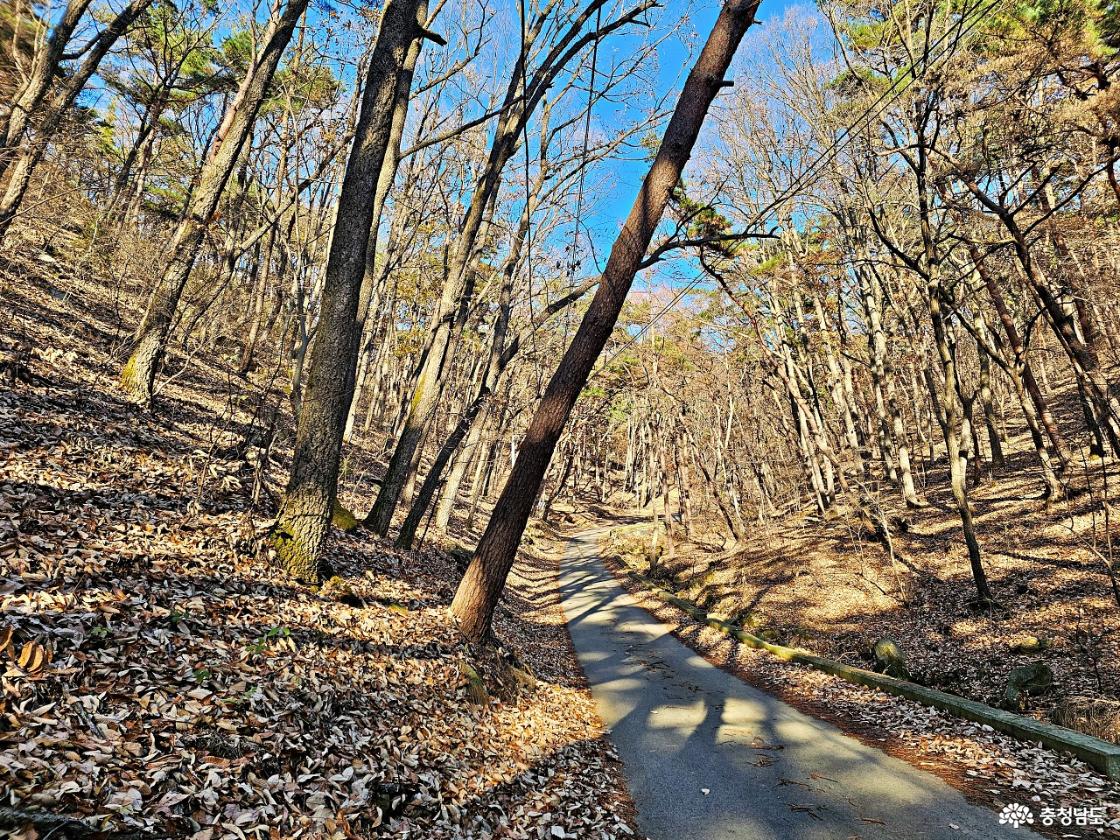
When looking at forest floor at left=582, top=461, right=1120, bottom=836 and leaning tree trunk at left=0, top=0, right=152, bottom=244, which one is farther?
leaning tree trunk at left=0, top=0, right=152, bottom=244

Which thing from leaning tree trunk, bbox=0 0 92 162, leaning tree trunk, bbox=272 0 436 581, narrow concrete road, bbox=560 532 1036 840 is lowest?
narrow concrete road, bbox=560 532 1036 840

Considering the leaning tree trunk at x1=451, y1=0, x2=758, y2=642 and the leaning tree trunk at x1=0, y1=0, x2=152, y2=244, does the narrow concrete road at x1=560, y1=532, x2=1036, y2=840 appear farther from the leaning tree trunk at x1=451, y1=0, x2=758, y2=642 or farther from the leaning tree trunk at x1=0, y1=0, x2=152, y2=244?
the leaning tree trunk at x1=0, y1=0, x2=152, y2=244

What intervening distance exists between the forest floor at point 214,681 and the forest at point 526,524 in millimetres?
26

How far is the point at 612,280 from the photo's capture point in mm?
5859

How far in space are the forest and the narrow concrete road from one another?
51 millimetres

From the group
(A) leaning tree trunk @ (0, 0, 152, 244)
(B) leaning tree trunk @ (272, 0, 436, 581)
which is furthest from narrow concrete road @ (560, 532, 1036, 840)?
(A) leaning tree trunk @ (0, 0, 152, 244)

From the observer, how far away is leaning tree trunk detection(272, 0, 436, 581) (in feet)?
17.6

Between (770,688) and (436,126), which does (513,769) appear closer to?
(770,688)

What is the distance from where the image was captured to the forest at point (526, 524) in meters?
3.38

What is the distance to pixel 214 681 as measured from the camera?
11.0 feet

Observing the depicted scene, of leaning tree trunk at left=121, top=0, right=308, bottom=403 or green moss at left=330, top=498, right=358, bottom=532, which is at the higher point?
leaning tree trunk at left=121, top=0, right=308, bottom=403

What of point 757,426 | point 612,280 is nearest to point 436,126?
point 612,280

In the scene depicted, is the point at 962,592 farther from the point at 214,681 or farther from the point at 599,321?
the point at 214,681

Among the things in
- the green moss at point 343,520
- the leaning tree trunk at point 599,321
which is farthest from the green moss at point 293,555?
the green moss at point 343,520
